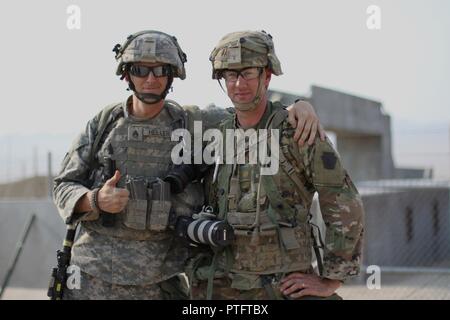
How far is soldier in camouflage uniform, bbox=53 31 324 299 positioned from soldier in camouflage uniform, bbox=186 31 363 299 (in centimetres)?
29

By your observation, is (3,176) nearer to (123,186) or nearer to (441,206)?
(441,206)

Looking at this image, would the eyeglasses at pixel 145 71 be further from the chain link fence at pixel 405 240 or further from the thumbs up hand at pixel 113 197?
the chain link fence at pixel 405 240

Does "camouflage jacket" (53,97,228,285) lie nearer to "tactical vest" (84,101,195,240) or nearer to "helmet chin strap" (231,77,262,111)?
"tactical vest" (84,101,195,240)

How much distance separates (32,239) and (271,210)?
762cm

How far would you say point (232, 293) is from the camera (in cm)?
318

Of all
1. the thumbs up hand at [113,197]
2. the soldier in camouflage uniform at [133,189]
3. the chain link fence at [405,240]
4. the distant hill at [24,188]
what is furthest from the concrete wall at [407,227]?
the distant hill at [24,188]

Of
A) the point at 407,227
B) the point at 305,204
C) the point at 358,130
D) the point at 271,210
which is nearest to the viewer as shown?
the point at 271,210

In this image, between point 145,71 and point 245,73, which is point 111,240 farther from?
point 245,73

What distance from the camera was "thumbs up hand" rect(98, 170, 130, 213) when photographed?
3.22 metres

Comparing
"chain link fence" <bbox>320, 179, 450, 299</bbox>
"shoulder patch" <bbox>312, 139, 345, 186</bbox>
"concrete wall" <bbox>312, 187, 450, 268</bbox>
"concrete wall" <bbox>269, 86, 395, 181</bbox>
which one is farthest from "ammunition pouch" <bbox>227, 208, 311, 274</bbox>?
"concrete wall" <bbox>269, 86, 395, 181</bbox>

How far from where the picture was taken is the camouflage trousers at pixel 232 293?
10.1 ft

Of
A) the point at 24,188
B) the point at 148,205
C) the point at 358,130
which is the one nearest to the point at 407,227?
the point at 358,130
